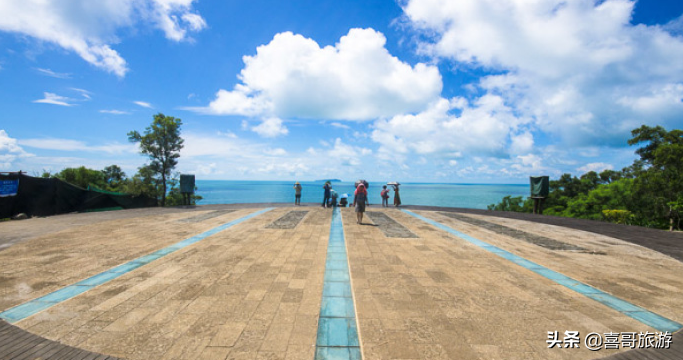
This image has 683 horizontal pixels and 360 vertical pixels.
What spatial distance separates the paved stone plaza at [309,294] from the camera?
3.08 meters

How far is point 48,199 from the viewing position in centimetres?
1265

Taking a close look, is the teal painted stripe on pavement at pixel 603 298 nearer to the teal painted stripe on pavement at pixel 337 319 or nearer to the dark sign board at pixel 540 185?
the teal painted stripe on pavement at pixel 337 319

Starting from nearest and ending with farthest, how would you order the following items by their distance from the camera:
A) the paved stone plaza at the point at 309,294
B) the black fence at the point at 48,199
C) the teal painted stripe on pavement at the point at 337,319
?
the teal painted stripe on pavement at the point at 337,319 → the paved stone plaza at the point at 309,294 → the black fence at the point at 48,199

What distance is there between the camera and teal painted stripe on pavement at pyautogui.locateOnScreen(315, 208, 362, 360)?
9.62 ft

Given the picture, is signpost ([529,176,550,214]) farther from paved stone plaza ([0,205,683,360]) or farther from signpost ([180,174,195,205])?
signpost ([180,174,195,205])

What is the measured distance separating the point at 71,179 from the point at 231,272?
1603 inches

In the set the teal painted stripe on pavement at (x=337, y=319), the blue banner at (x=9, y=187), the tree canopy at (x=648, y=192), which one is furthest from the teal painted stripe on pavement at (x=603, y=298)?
the blue banner at (x=9, y=187)

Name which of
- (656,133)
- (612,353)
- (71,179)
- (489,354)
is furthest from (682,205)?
(71,179)

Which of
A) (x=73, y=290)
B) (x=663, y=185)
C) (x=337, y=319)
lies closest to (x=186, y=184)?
A: (x=73, y=290)

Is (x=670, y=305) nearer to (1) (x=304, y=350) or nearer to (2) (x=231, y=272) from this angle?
(1) (x=304, y=350)

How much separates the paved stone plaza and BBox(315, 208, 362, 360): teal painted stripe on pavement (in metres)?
0.09

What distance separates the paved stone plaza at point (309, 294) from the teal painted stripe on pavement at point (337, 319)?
0.09 meters

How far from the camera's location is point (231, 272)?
17.3 feet

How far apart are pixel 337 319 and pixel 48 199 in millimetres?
16893
